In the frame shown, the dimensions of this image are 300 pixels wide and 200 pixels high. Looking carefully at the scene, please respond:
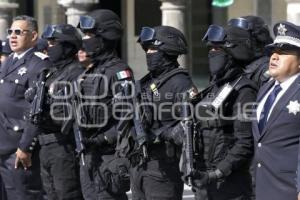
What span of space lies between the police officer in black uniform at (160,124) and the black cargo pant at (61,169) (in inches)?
39.7

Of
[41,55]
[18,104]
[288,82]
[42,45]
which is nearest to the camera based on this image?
[288,82]

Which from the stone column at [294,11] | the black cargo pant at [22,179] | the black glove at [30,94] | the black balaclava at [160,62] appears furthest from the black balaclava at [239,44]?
the stone column at [294,11]

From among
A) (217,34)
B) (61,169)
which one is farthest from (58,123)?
(217,34)

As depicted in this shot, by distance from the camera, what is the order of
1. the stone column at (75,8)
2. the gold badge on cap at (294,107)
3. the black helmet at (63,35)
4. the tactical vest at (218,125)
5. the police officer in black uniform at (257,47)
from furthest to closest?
the stone column at (75,8) < the black helmet at (63,35) < the police officer in black uniform at (257,47) < the tactical vest at (218,125) < the gold badge on cap at (294,107)

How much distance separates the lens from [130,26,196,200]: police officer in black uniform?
6879 mm

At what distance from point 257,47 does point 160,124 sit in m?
1.21

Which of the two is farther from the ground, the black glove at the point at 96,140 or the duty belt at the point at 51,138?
the black glove at the point at 96,140

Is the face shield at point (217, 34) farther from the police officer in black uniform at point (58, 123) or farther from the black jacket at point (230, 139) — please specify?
the police officer in black uniform at point (58, 123)

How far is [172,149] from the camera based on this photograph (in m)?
6.89

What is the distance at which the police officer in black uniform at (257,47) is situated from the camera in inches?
281

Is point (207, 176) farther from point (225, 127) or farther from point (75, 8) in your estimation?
point (75, 8)

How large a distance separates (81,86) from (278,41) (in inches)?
87.0

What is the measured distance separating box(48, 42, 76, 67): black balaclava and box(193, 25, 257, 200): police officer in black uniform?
191cm

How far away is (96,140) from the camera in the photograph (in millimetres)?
7301
